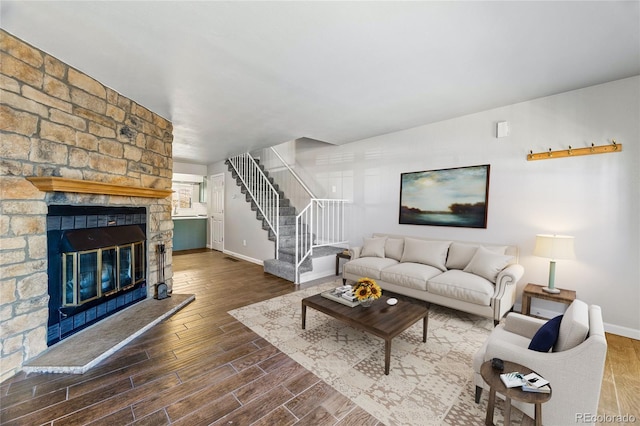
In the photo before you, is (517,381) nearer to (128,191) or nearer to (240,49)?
(240,49)

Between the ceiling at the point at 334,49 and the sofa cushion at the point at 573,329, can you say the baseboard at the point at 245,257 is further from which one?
the sofa cushion at the point at 573,329

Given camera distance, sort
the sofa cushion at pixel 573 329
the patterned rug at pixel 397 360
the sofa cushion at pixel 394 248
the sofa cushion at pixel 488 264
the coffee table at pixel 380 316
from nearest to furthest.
Answer: the sofa cushion at pixel 573 329
the patterned rug at pixel 397 360
the coffee table at pixel 380 316
the sofa cushion at pixel 488 264
the sofa cushion at pixel 394 248

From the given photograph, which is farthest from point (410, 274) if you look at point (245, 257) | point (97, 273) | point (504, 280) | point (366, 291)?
point (245, 257)

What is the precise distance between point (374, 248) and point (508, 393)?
3012 mm

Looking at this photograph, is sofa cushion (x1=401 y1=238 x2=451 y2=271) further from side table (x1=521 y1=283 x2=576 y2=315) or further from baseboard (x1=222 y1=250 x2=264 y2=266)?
baseboard (x1=222 y1=250 x2=264 y2=266)

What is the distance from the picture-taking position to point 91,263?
260 cm

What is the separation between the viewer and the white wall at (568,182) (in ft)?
9.03

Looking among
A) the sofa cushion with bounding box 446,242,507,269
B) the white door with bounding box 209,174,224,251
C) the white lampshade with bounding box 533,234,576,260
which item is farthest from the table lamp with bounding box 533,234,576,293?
the white door with bounding box 209,174,224,251

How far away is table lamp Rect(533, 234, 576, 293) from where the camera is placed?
279 cm

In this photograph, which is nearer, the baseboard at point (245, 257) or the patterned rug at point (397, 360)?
the patterned rug at point (397, 360)

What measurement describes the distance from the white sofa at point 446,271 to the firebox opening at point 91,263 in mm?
2949

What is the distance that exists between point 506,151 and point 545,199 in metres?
0.77

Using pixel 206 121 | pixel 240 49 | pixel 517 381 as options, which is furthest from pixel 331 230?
pixel 517 381

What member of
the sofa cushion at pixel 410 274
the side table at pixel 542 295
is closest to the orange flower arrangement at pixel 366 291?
the sofa cushion at pixel 410 274
